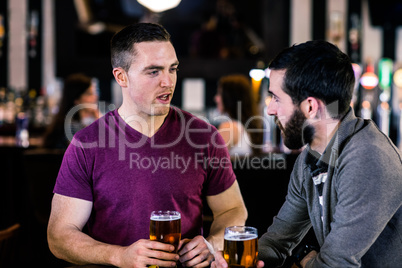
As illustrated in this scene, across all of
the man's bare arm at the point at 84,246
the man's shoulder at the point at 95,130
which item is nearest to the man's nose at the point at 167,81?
the man's shoulder at the point at 95,130

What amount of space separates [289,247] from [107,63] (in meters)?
6.51

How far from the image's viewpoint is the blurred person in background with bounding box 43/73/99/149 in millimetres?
3803

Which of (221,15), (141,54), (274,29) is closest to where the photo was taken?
(141,54)

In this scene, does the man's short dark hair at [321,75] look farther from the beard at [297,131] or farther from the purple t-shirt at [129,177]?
the purple t-shirt at [129,177]

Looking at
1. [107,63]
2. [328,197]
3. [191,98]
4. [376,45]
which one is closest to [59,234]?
[328,197]

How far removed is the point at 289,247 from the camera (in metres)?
1.68

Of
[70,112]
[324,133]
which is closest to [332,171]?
[324,133]

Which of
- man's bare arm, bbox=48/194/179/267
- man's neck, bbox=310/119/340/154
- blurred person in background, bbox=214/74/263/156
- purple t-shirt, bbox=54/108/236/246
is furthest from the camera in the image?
blurred person in background, bbox=214/74/263/156

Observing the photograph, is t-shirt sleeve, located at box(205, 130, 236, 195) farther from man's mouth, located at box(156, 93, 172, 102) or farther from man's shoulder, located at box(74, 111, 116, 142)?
man's shoulder, located at box(74, 111, 116, 142)

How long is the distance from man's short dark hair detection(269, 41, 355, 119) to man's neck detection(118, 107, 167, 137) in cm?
59

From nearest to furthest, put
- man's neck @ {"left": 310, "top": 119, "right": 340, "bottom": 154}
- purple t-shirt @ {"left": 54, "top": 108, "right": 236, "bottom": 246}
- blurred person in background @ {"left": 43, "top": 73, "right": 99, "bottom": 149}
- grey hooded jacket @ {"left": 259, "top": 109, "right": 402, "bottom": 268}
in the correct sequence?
grey hooded jacket @ {"left": 259, "top": 109, "right": 402, "bottom": 268} < man's neck @ {"left": 310, "top": 119, "right": 340, "bottom": 154} < purple t-shirt @ {"left": 54, "top": 108, "right": 236, "bottom": 246} < blurred person in background @ {"left": 43, "top": 73, "right": 99, "bottom": 149}

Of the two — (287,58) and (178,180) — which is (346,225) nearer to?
(287,58)

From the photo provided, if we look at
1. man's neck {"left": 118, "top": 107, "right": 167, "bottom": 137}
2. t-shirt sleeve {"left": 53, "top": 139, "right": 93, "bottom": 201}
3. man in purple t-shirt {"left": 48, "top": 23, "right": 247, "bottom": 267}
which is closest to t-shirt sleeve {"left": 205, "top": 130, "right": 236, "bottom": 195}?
man in purple t-shirt {"left": 48, "top": 23, "right": 247, "bottom": 267}

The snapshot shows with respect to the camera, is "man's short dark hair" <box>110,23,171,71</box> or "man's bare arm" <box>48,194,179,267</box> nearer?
"man's bare arm" <box>48,194,179,267</box>
